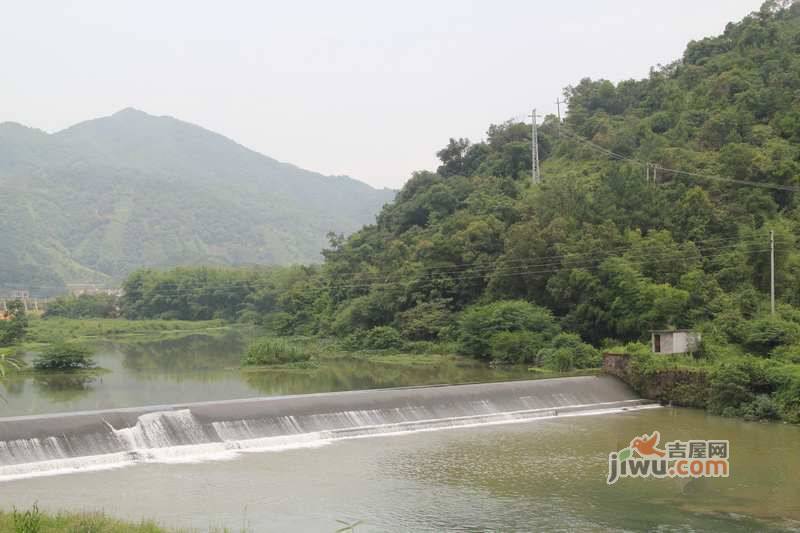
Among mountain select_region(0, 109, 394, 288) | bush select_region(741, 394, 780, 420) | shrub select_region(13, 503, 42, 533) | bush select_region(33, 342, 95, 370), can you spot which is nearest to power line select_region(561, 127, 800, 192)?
bush select_region(741, 394, 780, 420)

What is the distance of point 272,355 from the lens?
2988 cm

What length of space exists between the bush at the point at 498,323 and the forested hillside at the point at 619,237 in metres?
0.06

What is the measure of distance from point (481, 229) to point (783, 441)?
60.5 feet

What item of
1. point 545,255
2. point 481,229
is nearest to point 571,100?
point 481,229

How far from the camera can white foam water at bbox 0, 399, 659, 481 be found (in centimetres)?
1297

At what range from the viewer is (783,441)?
51.3 ft

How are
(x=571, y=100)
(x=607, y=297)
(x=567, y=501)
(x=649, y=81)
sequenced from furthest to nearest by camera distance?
A: (x=571, y=100), (x=649, y=81), (x=607, y=297), (x=567, y=501)

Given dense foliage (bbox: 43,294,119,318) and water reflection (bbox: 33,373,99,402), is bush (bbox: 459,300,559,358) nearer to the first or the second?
water reflection (bbox: 33,373,99,402)

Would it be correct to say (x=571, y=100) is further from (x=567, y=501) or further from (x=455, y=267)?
(x=567, y=501)

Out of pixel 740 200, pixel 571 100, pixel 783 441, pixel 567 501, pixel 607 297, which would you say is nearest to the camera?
pixel 567 501

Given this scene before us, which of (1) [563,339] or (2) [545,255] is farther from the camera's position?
(2) [545,255]

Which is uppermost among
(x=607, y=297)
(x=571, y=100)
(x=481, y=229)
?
(x=571, y=100)

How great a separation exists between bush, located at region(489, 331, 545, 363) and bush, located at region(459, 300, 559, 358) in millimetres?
315

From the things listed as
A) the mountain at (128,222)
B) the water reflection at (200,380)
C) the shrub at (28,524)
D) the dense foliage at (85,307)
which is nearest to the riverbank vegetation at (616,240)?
the water reflection at (200,380)
